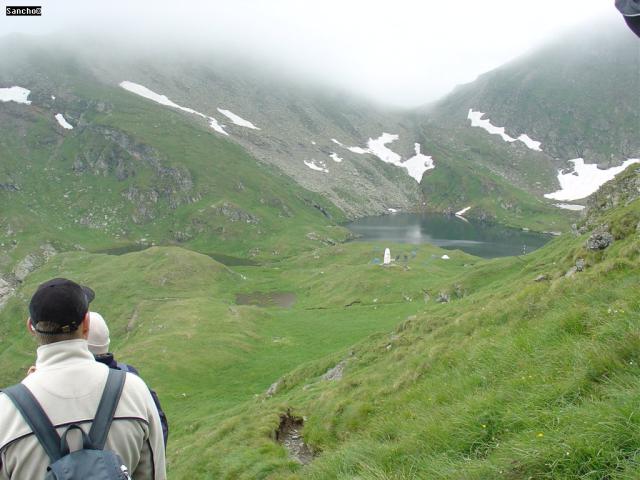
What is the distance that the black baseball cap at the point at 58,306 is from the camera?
491cm

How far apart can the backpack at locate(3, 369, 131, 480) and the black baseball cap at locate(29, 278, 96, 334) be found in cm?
71

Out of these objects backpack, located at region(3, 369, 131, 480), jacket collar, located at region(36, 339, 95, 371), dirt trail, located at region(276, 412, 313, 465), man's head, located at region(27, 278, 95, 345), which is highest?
man's head, located at region(27, 278, 95, 345)

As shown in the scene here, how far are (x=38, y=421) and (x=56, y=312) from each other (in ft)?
3.73

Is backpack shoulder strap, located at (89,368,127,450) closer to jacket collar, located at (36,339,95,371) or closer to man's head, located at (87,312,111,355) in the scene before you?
jacket collar, located at (36,339,95,371)

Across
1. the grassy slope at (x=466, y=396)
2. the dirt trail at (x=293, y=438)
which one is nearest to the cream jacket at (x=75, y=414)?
the grassy slope at (x=466, y=396)

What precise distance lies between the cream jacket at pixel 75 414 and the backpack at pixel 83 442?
0.06m

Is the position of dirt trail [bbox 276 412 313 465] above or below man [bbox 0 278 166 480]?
below

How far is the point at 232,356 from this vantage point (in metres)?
60.4

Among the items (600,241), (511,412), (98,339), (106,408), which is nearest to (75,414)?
(106,408)

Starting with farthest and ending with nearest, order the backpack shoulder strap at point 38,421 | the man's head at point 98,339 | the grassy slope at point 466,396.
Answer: the man's head at point 98,339 < the grassy slope at point 466,396 < the backpack shoulder strap at point 38,421

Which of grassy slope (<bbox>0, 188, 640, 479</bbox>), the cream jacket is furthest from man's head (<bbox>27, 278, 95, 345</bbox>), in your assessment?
grassy slope (<bbox>0, 188, 640, 479</bbox>)

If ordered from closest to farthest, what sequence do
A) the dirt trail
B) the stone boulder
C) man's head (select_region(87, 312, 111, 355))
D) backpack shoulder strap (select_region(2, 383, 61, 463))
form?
backpack shoulder strap (select_region(2, 383, 61, 463)) → man's head (select_region(87, 312, 111, 355)) → the dirt trail → the stone boulder

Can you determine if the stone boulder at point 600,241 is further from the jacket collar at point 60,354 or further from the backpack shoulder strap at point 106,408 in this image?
the jacket collar at point 60,354

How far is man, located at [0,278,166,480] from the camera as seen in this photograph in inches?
175
